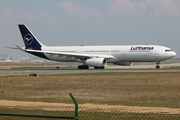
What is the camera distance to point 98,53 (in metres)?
63.7

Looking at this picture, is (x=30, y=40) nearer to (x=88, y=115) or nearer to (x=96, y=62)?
(x=96, y=62)

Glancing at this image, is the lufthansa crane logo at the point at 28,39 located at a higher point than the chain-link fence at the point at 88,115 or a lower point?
higher

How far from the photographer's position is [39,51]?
65812 mm

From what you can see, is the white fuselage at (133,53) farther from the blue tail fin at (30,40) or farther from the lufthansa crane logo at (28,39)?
the lufthansa crane logo at (28,39)

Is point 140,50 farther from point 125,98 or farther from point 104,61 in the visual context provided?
point 125,98

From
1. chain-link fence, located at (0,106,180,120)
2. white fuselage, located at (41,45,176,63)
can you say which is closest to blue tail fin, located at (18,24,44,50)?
white fuselage, located at (41,45,176,63)

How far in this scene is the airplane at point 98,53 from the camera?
58.9 m

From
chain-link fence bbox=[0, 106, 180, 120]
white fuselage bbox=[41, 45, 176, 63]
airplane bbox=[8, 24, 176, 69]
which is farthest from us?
airplane bbox=[8, 24, 176, 69]

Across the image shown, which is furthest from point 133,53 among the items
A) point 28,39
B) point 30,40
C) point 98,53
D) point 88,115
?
point 88,115

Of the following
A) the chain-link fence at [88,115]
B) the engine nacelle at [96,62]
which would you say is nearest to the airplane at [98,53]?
the engine nacelle at [96,62]

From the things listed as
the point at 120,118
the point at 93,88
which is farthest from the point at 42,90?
the point at 120,118

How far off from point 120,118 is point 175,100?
7952 millimetres

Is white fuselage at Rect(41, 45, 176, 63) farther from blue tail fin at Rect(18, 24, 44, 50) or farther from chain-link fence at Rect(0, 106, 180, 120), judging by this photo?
chain-link fence at Rect(0, 106, 180, 120)

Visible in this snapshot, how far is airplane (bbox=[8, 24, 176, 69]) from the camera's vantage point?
5888cm
